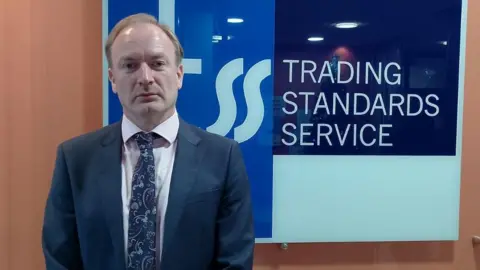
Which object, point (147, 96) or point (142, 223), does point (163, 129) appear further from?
A: point (142, 223)

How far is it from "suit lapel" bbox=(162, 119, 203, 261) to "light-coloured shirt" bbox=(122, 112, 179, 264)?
26 millimetres

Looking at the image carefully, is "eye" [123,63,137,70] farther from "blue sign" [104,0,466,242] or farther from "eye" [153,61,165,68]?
"blue sign" [104,0,466,242]

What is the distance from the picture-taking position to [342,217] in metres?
1.83

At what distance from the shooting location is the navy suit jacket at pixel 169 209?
1.18 m

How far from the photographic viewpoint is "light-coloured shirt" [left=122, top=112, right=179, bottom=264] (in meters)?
1.21

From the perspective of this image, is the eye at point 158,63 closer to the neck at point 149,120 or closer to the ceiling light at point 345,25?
the neck at point 149,120

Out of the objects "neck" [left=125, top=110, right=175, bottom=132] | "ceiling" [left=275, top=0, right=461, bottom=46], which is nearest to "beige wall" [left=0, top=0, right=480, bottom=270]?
"neck" [left=125, top=110, right=175, bottom=132]

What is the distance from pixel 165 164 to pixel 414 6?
1.19 meters

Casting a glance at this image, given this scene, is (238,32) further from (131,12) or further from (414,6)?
(414,6)

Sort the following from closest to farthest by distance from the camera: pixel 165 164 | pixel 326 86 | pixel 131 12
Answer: pixel 165 164 → pixel 131 12 → pixel 326 86

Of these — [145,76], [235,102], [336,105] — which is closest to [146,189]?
[145,76]

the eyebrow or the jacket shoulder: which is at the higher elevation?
the eyebrow

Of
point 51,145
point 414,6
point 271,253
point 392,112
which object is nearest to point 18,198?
point 51,145

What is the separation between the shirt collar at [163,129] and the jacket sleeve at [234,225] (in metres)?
0.17
